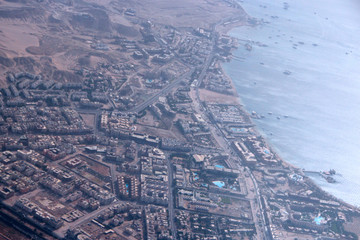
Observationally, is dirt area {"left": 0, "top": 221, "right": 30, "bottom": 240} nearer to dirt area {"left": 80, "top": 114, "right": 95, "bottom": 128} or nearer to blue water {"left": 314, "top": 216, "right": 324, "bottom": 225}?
dirt area {"left": 80, "top": 114, "right": 95, "bottom": 128}

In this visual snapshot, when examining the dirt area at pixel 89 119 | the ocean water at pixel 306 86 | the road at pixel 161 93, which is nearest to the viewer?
the dirt area at pixel 89 119

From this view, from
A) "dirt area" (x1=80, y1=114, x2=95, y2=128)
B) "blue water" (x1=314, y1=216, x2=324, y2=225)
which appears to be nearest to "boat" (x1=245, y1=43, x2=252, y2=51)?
"dirt area" (x1=80, y1=114, x2=95, y2=128)

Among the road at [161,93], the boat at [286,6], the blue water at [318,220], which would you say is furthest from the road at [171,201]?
the boat at [286,6]

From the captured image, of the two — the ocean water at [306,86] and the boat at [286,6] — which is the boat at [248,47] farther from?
the boat at [286,6]

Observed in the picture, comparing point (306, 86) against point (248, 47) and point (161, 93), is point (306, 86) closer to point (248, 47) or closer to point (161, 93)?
point (248, 47)

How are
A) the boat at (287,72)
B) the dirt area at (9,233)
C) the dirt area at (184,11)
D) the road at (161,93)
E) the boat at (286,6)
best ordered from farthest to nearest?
the boat at (286,6), the dirt area at (184,11), the boat at (287,72), the road at (161,93), the dirt area at (9,233)

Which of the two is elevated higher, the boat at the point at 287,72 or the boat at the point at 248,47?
the boat at the point at 248,47

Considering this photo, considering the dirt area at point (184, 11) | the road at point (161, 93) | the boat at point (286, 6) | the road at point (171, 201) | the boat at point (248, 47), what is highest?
the boat at point (286, 6)

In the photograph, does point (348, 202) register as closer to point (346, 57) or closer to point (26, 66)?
point (26, 66)

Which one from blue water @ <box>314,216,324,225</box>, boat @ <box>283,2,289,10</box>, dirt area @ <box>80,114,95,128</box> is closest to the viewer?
blue water @ <box>314,216,324,225</box>

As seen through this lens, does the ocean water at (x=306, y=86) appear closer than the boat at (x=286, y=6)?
Yes
